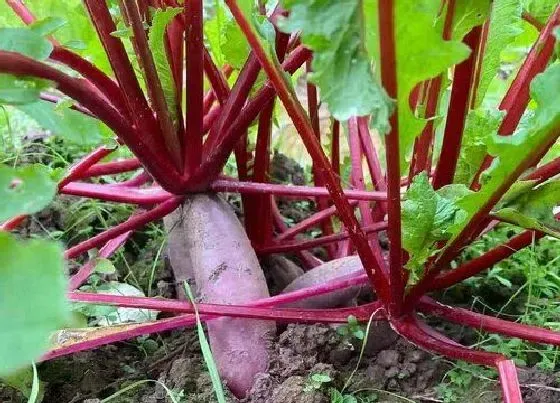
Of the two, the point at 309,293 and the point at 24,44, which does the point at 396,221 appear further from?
the point at 24,44

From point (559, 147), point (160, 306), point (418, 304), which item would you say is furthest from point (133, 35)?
point (559, 147)

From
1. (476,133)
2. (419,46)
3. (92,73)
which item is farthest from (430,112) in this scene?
(92,73)

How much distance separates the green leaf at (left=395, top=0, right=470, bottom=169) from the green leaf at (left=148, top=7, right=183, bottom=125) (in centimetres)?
29

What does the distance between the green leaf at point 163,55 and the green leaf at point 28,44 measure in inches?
8.4

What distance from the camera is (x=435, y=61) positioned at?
0.54 metres

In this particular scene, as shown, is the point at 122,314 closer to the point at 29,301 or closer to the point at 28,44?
the point at 28,44

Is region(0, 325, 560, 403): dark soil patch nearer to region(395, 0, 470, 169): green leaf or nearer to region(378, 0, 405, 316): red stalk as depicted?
region(378, 0, 405, 316): red stalk

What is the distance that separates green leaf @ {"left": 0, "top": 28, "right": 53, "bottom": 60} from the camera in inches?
21.1

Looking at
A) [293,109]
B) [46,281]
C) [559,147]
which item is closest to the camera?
[46,281]

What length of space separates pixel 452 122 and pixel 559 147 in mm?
281

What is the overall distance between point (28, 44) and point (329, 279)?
519 mm

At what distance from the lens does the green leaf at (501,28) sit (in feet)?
2.54

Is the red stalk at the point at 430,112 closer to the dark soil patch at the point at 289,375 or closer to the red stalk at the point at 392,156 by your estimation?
the red stalk at the point at 392,156

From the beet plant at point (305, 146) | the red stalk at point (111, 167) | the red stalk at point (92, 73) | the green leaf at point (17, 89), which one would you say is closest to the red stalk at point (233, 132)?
the beet plant at point (305, 146)
